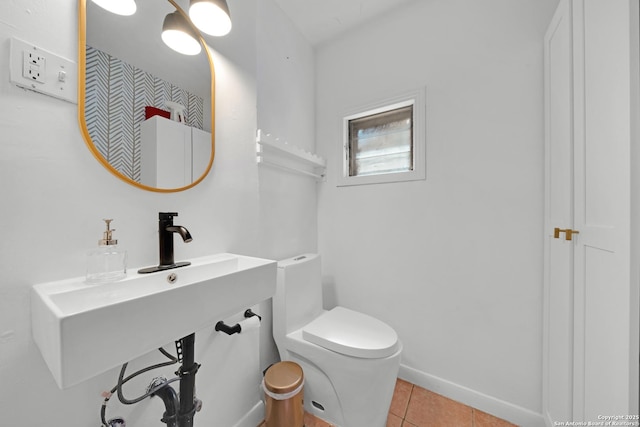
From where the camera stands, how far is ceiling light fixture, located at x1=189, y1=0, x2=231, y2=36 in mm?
896

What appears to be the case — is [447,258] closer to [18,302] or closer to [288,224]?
[288,224]

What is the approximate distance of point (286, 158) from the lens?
153cm

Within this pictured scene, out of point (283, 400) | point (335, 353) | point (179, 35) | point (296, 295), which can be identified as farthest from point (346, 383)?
point (179, 35)

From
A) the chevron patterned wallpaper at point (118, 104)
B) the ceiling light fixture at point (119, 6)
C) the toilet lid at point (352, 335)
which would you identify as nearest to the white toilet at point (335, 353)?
the toilet lid at point (352, 335)

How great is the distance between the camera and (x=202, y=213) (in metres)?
1.02

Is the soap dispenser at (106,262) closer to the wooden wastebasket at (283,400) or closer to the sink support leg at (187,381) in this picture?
the sink support leg at (187,381)

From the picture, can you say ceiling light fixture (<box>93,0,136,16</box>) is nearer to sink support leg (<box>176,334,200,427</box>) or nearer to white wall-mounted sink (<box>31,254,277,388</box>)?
white wall-mounted sink (<box>31,254,277,388</box>)

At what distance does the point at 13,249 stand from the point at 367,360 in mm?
1235

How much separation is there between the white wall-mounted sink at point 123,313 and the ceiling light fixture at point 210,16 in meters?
0.95

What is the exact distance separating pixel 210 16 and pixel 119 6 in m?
0.29

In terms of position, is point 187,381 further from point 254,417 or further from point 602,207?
point 602,207

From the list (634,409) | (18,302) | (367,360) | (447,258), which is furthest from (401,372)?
(18,302)

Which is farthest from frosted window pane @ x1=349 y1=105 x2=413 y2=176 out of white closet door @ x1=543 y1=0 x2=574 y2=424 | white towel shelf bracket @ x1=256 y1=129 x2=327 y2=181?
white closet door @ x1=543 y1=0 x2=574 y2=424

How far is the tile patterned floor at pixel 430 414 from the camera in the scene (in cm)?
124
